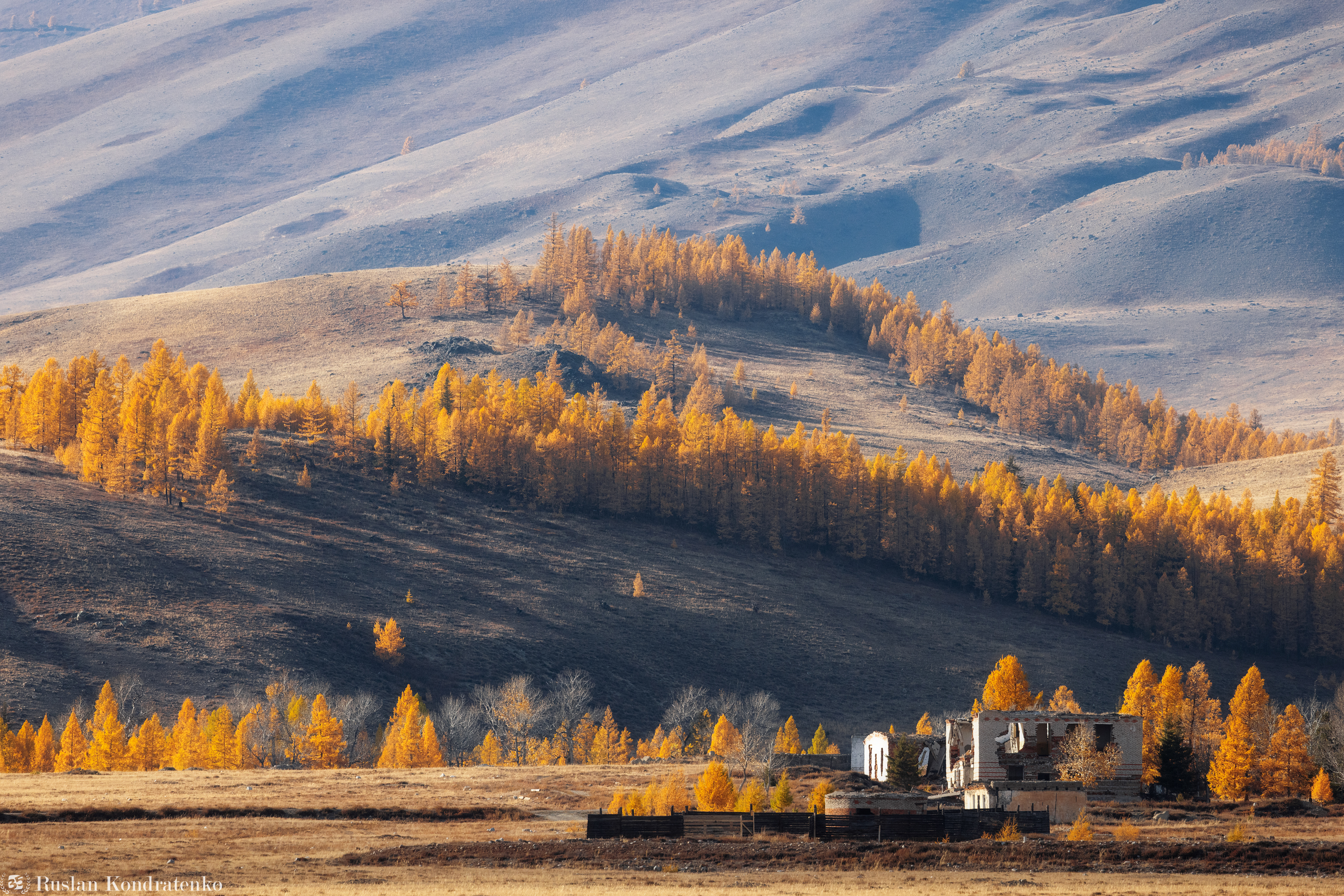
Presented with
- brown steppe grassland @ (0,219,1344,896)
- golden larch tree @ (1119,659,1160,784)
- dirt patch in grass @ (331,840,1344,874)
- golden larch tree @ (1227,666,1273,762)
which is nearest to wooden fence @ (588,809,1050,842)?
brown steppe grassland @ (0,219,1344,896)

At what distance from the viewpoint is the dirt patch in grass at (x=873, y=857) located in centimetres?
4772

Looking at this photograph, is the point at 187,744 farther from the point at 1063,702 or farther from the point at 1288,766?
the point at 1063,702

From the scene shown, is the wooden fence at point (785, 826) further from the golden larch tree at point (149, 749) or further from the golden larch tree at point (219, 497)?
the golden larch tree at point (219, 497)

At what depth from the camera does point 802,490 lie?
160500 mm

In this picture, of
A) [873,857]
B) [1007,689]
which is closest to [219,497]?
[1007,689]

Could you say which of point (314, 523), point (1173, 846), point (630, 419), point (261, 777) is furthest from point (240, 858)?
point (630, 419)

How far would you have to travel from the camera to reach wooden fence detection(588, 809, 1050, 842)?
5447cm

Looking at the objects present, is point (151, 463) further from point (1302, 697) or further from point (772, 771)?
point (1302, 697)

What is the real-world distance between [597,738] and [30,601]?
1779 inches

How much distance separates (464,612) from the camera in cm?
12638

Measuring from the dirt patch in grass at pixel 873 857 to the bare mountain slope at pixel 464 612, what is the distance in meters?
56.7

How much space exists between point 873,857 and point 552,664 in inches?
2836

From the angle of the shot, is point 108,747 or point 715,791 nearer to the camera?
point 715,791

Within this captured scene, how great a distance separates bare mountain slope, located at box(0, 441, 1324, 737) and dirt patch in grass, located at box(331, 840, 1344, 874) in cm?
5672
